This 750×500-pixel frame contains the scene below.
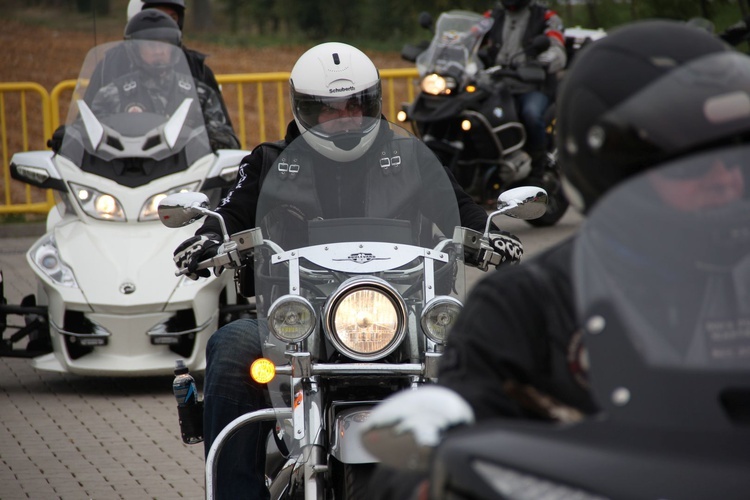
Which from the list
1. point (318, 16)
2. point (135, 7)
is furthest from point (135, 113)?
point (318, 16)

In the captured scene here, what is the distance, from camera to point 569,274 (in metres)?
1.91

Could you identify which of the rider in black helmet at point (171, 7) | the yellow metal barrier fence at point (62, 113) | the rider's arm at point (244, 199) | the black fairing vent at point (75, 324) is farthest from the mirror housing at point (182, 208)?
the yellow metal barrier fence at point (62, 113)

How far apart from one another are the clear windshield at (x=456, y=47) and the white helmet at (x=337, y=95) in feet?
23.4

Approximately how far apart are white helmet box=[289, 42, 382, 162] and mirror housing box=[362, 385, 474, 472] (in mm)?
2272

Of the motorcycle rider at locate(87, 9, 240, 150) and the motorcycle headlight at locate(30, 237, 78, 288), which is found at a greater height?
the motorcycle rider at locate(87, 9, 240, 150)

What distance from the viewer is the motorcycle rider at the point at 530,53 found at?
1127cm

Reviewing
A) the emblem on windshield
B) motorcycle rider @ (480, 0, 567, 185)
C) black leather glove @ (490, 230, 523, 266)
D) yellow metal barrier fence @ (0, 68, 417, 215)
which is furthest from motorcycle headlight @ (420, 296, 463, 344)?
yellow metal barrier fence @ (0, 68, 417, 215)

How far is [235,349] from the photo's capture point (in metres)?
3.91

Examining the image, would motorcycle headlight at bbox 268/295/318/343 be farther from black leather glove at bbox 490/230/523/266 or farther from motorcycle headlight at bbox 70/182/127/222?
motorcycle headlight at bbox 70/182/127/222

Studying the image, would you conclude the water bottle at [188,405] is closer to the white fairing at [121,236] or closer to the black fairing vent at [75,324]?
the white fairing at [121,236]

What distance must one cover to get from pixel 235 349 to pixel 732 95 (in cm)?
233

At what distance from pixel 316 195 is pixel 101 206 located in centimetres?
356

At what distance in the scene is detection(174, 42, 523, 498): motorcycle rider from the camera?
390 cm

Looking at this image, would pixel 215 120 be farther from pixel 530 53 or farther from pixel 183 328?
pixel 530 53
